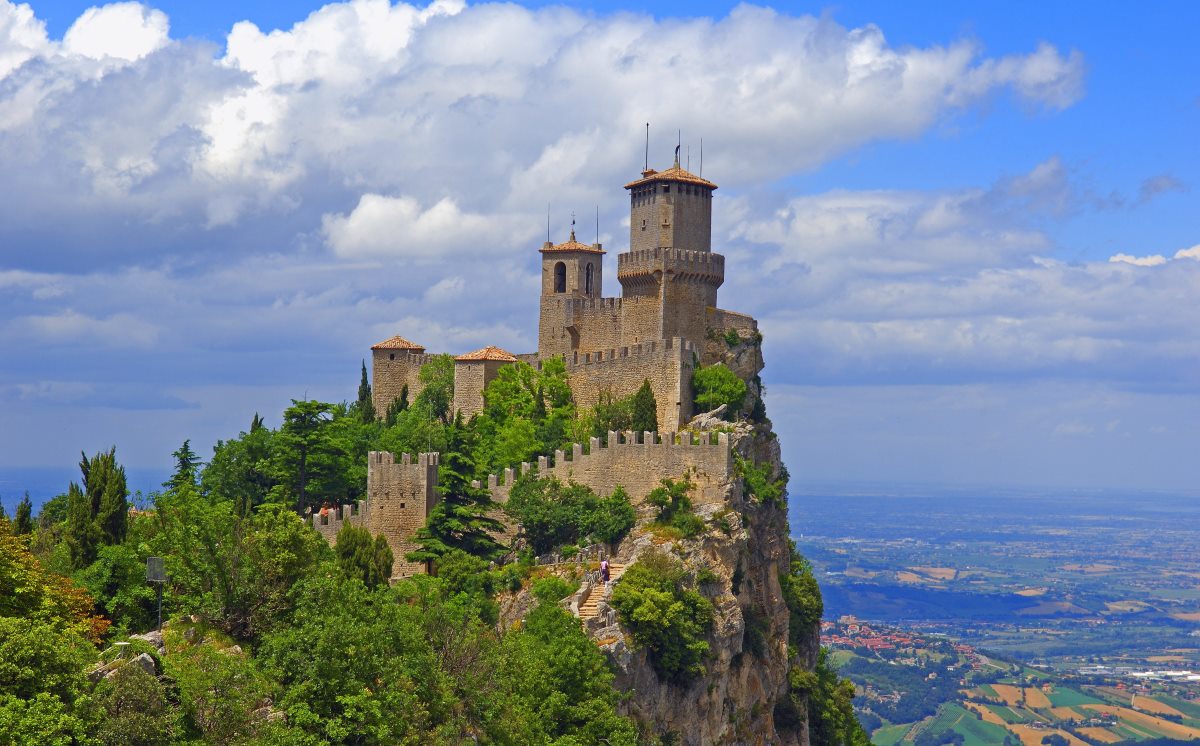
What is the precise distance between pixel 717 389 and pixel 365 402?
22.1m

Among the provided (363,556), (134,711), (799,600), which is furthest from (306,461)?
(134,711)

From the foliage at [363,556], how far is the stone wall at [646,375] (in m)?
15.6

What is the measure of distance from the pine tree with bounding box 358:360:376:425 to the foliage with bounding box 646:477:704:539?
75.8 feet

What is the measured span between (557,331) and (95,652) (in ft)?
124

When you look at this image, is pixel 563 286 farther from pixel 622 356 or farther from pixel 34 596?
pixel 34 596

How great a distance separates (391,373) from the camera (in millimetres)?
79500

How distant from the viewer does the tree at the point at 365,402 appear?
77.6 m

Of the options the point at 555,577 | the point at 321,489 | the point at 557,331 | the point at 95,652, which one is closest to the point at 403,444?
the point at 321,489

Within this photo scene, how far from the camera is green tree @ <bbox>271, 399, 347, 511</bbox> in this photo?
62.1 meters

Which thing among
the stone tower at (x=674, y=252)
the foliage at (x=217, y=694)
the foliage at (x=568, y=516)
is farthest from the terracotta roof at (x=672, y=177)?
the foliage at (x=217, y=694)

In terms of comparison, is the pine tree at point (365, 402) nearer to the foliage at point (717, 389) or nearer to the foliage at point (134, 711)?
the foliage at point (717, 389)

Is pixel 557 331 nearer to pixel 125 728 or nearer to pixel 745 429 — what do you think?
pixel 745 429

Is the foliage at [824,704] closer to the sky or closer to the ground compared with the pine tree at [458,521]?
closer to the ground

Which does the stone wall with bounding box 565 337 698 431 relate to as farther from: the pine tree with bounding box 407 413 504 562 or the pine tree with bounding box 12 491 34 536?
the pine tree with bounding box 12 491 34 536
